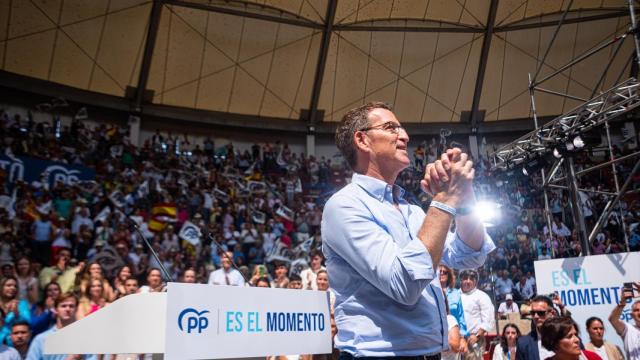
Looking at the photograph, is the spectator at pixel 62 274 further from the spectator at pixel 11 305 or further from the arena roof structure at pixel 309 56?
the arena roof structure at pixel 309 56

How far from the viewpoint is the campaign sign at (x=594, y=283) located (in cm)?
511

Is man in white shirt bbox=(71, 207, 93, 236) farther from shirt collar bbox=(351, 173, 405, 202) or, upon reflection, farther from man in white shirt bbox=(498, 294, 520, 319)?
shirt collar bbox=(351, 173, 405, 202)

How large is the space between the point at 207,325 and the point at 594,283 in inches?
174

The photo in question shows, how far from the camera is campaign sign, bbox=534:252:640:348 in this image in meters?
5.11

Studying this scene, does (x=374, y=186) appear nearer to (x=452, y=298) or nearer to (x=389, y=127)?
(x=389, y=127)

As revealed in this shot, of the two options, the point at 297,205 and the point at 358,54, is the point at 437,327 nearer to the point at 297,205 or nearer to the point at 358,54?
the point at 297,205

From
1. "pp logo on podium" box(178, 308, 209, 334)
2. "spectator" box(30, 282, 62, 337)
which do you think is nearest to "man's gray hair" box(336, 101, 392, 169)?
"pp logo on podium" box(178, 308, 209, 334)

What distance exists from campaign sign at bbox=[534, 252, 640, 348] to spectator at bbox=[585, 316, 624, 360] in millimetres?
51

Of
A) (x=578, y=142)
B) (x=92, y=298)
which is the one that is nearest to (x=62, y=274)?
(x=92, y=298)

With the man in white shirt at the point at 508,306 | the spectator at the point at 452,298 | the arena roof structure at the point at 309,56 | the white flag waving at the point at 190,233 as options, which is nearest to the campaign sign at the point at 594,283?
the spectator at the point at 452,298

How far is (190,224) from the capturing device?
37.1 ft

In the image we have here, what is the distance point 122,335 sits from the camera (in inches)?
91.7

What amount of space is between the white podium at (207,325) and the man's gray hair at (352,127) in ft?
2.55

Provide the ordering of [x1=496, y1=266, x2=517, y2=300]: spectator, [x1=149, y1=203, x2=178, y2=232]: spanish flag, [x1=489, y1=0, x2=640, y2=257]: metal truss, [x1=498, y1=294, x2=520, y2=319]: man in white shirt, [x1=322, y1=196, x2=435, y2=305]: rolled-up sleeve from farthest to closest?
[x1=149, y1=203, x2=178, y2=232]: spanish flag → [x1=496, y1=266, x2=517, y2=300]: spectator → [x1=498, y1=294, x2=520, y2=319]: man in white shirt → [x1=489, y1=0, x2=640, y2=257]: metal truss → [x1=322, y1=196, x2=435, y2=305]: rolled-up sleeve
